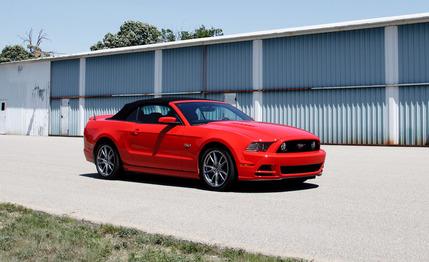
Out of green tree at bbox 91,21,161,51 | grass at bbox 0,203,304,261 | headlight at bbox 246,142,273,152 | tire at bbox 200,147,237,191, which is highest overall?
green tree at bbox 91,21,161,51

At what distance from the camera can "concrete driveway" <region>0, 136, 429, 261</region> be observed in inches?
189

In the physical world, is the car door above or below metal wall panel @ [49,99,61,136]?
below

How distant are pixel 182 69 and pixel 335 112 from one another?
364 inches

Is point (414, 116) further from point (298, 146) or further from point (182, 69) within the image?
point (298, 146)

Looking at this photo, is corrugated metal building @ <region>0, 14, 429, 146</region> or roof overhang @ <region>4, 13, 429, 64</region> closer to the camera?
roof overhang @ <region>4, 13, 429, 64</region>

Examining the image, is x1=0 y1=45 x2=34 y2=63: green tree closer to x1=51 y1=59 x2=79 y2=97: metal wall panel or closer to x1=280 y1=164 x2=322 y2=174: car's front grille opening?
x1=51 y1=59 x2=79 y2=97: metal wall panel

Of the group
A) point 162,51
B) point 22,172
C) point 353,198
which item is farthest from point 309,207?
point 162,51

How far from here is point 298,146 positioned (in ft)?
26.8

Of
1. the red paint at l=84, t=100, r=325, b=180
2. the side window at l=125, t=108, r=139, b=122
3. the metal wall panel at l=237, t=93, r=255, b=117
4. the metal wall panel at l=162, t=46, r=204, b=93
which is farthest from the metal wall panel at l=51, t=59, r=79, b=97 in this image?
the side window at l=125, t=108, r=139, b=122

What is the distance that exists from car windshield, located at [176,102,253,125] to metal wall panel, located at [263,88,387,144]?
48.0 ft

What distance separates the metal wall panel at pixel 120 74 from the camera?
30844 millimetres

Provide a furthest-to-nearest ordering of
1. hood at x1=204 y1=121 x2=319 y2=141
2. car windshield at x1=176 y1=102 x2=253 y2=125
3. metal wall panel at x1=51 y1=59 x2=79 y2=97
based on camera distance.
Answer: metal wall panel at x1=51 y1=59 x2=79 y2=97
car windshield at x1=176 y1=102 x2=253 y2=125
hood at x1=204 y1=121 x2=319 y2=141

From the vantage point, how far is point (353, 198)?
7516 mm

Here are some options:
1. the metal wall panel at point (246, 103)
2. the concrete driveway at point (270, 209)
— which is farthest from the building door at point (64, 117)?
the concrete driveway at point (270, 209)
